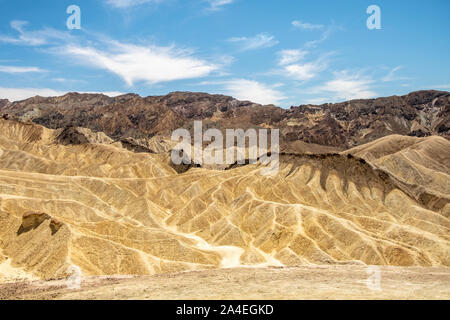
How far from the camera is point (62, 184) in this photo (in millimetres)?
99562

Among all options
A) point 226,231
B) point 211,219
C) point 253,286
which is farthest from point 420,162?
point 253,286

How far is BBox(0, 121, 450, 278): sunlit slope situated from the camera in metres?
55.0

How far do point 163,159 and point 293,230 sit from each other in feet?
321

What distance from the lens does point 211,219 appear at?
89250 millimetres

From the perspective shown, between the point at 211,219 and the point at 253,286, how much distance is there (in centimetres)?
6025

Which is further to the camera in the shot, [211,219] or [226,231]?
[211,219]
